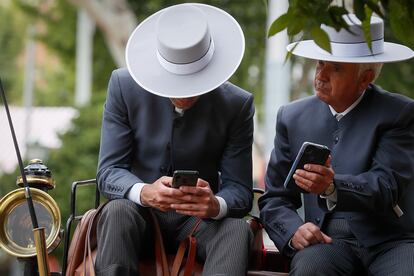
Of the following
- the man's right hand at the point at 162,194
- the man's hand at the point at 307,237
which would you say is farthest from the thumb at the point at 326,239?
the man's right hand at the point at 162,194

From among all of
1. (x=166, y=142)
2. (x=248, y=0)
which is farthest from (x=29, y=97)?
(x=166, y=142)

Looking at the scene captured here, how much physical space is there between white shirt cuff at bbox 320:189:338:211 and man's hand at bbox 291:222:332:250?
0.11 meters

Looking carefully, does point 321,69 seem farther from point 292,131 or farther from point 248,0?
point 248,0

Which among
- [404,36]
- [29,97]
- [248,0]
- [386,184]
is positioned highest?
[404,36]

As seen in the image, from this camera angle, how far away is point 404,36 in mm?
3904

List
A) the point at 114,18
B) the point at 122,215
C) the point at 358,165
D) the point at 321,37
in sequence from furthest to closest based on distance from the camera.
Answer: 1. the point at 114,18
2. the point at 358,165
3. the point at 122,215
4. the point at 321,37

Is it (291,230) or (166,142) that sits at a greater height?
(166,142)

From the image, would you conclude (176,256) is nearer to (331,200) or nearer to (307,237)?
(307,237)

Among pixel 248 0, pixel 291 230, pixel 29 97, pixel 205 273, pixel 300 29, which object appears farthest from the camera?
pixel 29 97

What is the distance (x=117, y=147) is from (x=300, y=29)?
187 centimetres

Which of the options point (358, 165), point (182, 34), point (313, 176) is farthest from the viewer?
point (182, 34)

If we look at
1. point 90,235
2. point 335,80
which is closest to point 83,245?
point 90,235

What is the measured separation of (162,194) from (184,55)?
75 cm

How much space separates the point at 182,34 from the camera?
5.42 metres
